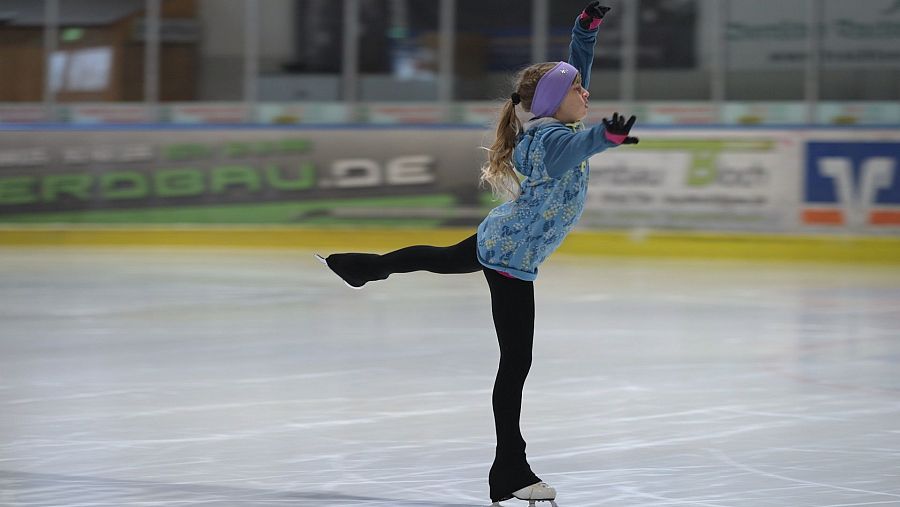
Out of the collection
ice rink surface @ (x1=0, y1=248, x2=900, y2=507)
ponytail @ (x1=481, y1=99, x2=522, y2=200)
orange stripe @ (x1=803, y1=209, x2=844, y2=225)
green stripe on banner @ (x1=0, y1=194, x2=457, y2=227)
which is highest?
ponytail @ (x1=481, y1=99, x2=522, y2=200)

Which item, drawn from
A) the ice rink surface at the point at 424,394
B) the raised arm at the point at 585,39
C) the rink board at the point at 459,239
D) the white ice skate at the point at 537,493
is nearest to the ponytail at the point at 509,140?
the raised arm at the point at 585,39

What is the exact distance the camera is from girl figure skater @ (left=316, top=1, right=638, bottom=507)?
411cm

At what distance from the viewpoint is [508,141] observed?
425cm

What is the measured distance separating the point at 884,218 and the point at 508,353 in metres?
11.0

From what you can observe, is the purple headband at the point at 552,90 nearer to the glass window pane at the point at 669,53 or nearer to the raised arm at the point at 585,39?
the raised arm at the point at 585,39

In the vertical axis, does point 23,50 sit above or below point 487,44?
below

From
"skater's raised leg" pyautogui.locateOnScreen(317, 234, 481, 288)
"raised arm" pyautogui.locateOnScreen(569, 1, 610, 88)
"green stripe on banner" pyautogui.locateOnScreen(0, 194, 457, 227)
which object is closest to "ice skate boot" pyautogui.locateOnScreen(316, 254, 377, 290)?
"skater's raised leg" pyautogui.locateOnScreen(317, 234, 481, 288)

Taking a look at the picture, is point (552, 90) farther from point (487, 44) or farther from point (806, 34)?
point (487, 44)

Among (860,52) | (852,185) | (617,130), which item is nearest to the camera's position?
(617,130)

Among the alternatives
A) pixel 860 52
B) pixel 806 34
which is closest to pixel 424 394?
pixel 860 52

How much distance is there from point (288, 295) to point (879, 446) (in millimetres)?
6490

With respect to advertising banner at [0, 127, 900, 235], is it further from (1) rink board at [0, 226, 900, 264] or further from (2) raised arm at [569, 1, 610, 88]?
(2) raised arm at [569, 1, 610, 88]

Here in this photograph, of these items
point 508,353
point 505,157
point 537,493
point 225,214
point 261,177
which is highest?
point 505,157

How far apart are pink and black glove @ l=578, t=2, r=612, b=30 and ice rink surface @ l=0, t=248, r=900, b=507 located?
150 cm
